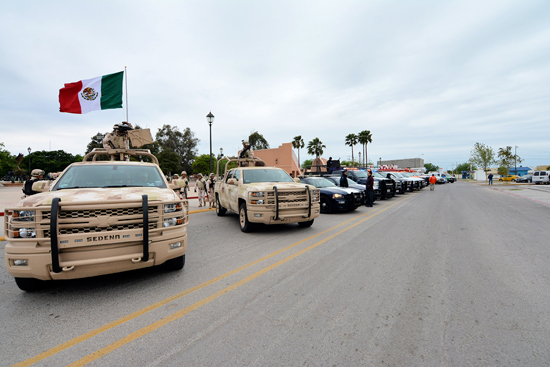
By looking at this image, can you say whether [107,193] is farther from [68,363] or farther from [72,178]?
[68,363]

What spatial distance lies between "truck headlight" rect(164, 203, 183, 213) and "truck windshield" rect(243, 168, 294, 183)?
13.2 ft

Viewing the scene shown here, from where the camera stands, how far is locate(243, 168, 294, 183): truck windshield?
26.5 feet

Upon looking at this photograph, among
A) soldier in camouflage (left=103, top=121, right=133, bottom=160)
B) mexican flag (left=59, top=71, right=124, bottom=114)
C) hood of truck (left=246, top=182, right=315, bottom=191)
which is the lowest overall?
hood of truck (left=246, top=182, right=315, bottom=191)

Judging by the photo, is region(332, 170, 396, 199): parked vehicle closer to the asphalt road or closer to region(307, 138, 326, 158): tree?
the asphalt road

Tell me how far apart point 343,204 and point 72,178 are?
339 inches

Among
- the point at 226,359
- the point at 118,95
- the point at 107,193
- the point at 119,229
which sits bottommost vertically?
the point at 226,359

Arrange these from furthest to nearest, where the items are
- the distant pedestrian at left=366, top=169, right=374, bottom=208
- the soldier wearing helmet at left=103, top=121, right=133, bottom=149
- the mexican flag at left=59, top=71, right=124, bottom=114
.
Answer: the distant pedestrian at left=366, top=169, right=374, bottom=208 < the mexican flag at left=59, top=71, right=124, bottom=114 < the soldier wearing helmet at left=103, top=121, right=133, bottom=149

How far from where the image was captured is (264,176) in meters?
8.27

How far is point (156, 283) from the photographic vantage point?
3912 mm

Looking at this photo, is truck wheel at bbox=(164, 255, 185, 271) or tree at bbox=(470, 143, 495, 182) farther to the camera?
tree at bbox=(470, 143, 495, 182)

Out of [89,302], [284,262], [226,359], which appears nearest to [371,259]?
[284,262]

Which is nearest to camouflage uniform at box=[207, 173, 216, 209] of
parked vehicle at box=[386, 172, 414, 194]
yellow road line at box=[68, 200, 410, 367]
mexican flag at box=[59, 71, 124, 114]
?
mexican flag at box=[59, 71, 124, 114]

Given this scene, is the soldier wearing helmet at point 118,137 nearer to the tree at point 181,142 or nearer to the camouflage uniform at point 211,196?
the camouflage uniform at point 211,196

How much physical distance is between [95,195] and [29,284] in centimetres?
144
